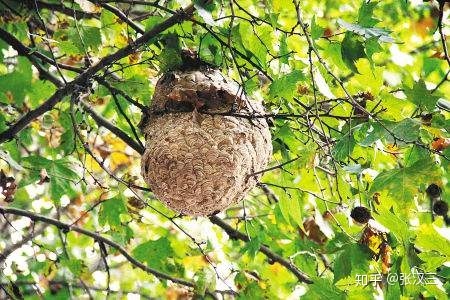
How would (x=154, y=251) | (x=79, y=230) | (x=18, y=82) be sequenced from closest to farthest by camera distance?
(x=18, y=82), (x=79, y=230), (x=154, y=251)

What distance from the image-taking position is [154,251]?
2521 mm

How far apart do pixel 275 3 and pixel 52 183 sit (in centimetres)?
101

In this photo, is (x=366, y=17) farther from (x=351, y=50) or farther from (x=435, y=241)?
(x=435, y=241)

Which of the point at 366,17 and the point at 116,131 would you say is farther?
the point at 116,131

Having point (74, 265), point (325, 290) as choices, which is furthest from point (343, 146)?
point (74, 265)

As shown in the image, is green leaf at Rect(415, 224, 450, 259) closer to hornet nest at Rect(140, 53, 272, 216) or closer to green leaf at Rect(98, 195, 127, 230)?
hornet nest at Rect(140, 53, 272, 216)

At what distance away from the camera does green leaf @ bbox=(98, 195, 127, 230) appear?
2248 millimetres

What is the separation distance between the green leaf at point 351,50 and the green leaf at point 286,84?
133mm

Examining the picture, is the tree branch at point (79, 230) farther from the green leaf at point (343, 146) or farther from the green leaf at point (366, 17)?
the green leaf at point (366, 17)

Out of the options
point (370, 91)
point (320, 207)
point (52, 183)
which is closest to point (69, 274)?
point (52, 183)

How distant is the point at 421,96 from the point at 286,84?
0.40 metres

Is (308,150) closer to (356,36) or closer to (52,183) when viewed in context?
(356,36)

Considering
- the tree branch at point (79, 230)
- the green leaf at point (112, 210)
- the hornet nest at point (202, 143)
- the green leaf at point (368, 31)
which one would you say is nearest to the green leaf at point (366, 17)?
the green leaf at point (368, 31)

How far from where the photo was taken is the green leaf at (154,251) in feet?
8.21
